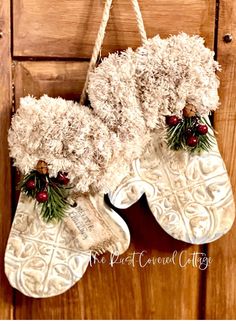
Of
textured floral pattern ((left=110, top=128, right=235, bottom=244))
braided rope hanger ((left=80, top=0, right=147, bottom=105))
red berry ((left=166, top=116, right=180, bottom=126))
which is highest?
braided rope hanger ((left=80, top=0, right=147, bottom=105))

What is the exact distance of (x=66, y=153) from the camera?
34.1 inches

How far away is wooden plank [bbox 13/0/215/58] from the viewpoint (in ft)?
3.03

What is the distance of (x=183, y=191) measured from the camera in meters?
0.92

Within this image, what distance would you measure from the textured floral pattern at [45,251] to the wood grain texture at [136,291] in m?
0.06

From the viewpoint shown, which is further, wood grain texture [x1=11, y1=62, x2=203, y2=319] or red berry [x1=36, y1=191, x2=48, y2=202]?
wood grain texture [x1=11, y1=62, x2=203, y2=319]

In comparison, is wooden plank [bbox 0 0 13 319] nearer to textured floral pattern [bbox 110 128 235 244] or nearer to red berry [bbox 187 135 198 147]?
textured floral pattern [bbox 110 128 235 244]

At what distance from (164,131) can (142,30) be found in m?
0.17

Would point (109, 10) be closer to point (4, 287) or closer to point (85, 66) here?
point (85, 66)

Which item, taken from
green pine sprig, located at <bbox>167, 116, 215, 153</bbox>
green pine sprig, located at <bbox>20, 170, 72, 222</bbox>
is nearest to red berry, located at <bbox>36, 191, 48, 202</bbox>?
green pine sprig, located at <bbox>20, 170, 72, 222</bbox>

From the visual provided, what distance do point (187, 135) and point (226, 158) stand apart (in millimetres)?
114

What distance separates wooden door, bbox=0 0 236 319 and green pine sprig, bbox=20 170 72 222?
0.27 feet

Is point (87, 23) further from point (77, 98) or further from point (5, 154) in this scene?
point (5, 154)

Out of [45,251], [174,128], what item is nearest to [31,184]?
[45,251]

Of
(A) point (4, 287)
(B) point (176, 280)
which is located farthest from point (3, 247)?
(B) point (176, 280)
